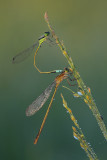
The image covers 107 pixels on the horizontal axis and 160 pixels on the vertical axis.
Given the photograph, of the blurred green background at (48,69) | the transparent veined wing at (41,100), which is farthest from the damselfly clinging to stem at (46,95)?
the blurred green background at (48,69)

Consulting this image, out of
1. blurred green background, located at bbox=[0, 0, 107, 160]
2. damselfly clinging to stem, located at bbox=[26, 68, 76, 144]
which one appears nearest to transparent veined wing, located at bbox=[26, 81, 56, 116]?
damselfly clinging to stem, located at bbox=[26, 68, 76, 144]

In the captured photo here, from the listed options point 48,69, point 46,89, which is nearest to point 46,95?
point 46,89

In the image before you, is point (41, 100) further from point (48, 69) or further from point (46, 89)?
point (48, 69)

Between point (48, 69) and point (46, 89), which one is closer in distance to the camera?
point (46, 89)

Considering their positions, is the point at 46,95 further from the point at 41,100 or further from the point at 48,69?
the point at 48,69

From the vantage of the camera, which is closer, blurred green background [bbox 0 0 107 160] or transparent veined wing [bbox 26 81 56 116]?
transparent veined wing [bbox 26 81 56 116]

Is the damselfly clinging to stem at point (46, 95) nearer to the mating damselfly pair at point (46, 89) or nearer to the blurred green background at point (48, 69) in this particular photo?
the mating damselfly pair at point (46, 89)

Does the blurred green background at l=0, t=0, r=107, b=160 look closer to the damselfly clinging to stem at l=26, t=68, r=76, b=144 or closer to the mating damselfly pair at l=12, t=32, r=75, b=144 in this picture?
the mating damselfly pair at l=12, t=32, r=75, b=144

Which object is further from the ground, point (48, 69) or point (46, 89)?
point (48, 69)
